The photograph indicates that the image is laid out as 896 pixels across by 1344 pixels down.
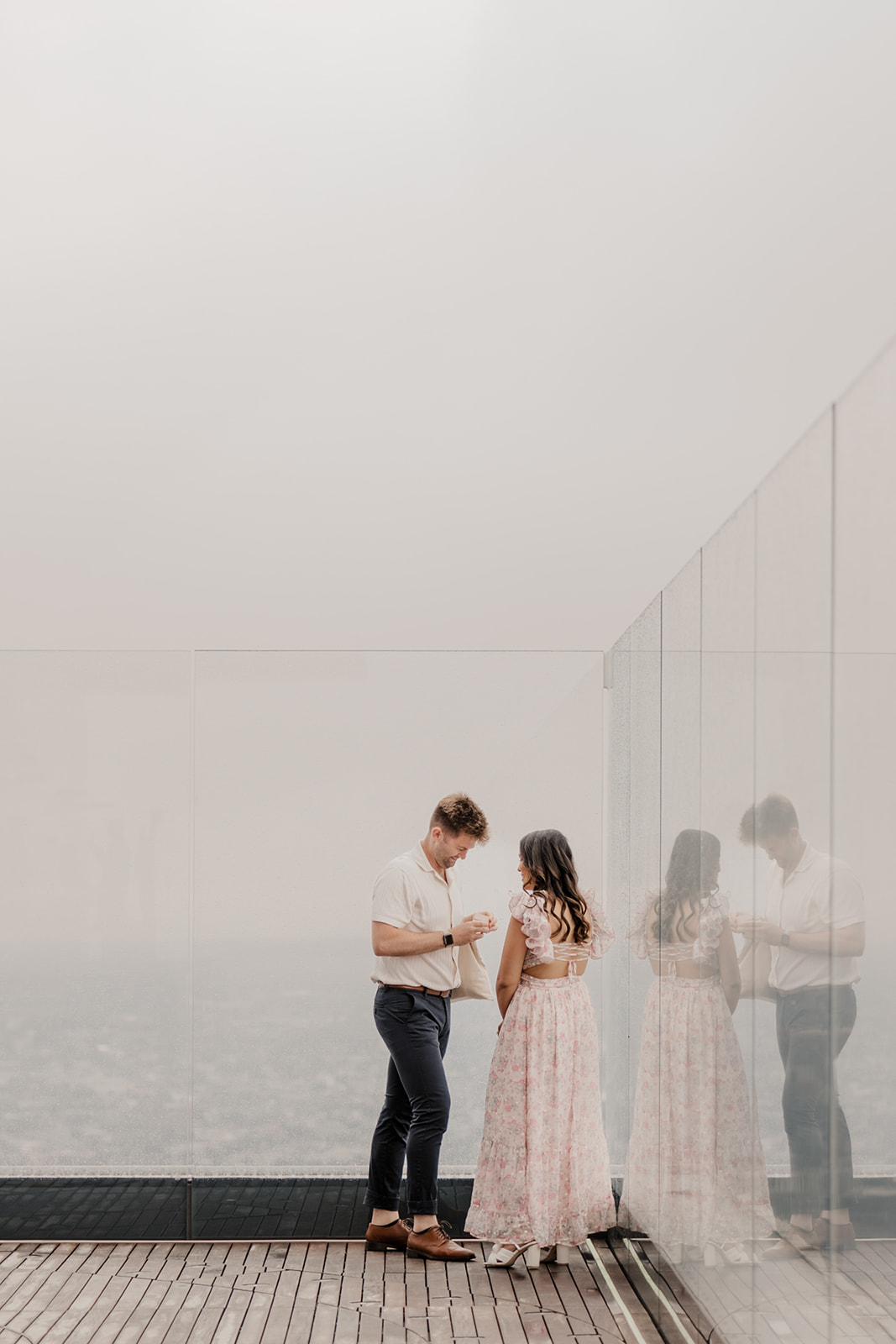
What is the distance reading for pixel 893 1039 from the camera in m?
1.47

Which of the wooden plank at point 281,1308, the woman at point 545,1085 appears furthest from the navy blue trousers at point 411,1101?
the wooden plank at point 281,1308

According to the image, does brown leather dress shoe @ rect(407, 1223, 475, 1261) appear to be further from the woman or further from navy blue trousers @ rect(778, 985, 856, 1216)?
navy blue trousers @ rect(778, 985, 856, 1216)

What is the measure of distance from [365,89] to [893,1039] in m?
2.87

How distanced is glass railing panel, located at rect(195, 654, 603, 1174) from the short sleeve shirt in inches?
88.2

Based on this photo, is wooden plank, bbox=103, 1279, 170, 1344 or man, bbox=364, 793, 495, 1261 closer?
wooden plank, bbox=103, 1279, 170, 1344

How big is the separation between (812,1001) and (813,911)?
152 mm

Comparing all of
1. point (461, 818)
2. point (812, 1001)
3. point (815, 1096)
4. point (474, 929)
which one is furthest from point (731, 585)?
point (474, 929)

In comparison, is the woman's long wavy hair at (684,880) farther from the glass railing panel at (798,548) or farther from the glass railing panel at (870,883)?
the glass railing panel at (870,883)

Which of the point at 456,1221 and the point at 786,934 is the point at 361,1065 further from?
the point at 786,934

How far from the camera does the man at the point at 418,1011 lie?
3.75 metres

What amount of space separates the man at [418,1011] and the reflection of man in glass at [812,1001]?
6.02 feet

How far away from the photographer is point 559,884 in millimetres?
3650

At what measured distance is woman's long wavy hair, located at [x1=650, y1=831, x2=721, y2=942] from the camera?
2621 millimetres

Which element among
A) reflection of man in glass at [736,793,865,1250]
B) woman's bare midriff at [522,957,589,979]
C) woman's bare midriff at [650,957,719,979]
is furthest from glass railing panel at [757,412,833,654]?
woman's bare midriff at [522,957,589,979]
